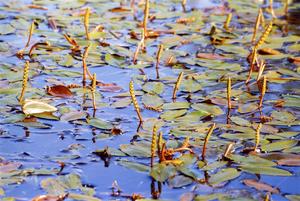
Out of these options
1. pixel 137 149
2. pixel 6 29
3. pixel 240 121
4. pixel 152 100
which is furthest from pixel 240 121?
pixel 6 29

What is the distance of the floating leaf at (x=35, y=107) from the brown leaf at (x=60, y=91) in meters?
Result: 0.16

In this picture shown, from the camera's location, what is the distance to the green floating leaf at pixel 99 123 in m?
2.15

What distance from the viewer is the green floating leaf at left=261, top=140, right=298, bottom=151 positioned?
2.03 m

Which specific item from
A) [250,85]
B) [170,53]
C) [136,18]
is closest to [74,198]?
[250,85]

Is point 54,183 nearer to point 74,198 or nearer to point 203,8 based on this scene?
point 74,198

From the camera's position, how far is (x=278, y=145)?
2051 mm

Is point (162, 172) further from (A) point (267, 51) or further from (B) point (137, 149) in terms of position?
(A) point (267, 51)

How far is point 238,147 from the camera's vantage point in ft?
6.71

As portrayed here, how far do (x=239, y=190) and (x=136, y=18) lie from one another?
6.60 feet

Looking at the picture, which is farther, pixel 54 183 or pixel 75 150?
pixel 75 150

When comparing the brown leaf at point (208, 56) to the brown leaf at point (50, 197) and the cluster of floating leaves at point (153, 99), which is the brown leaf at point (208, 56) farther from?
the brown leaf at point (50, 197)

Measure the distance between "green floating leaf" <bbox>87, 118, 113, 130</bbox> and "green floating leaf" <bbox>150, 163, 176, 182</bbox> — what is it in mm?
360

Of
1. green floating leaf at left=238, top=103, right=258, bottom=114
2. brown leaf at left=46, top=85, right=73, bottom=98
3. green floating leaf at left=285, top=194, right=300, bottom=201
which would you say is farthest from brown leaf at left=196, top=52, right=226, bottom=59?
green floating leaf at left=285, top=194, right=300, bottom=201

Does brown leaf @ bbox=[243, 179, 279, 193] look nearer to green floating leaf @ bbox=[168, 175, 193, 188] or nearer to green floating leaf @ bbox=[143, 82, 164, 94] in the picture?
green floating leaf @ bbox=[168, 175, 193, 188]
